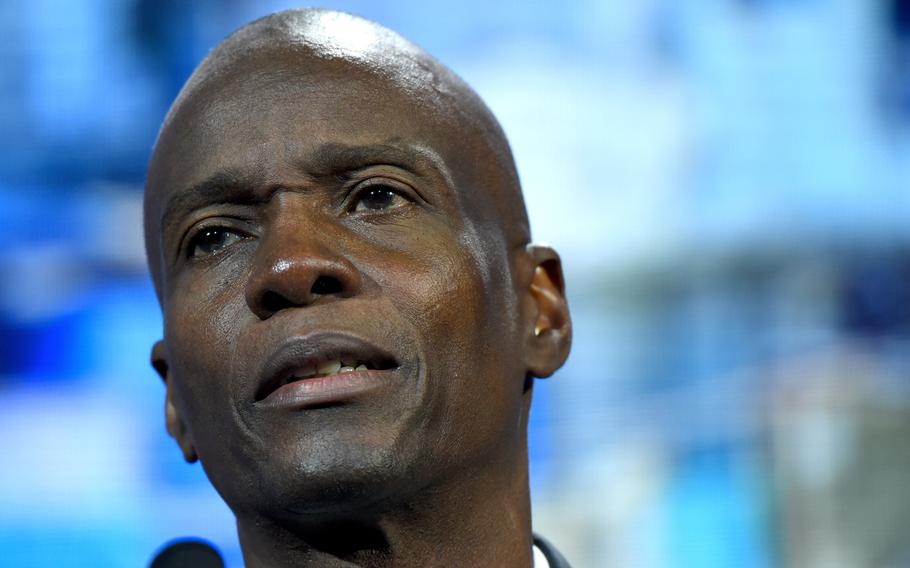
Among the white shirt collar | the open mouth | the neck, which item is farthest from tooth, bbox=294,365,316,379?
the white shirt collar

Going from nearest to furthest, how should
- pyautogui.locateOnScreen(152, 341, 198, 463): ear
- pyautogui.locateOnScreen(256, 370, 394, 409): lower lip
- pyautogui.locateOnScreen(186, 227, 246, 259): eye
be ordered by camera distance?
pyautogui.locateOnScreen(256, 370, 394, 409): lower lip
pyautogui.locateOnScreen(186, 227, 246, 259): eye
pyautogui.locateOnScreen(152, 341, 198, 463): ear

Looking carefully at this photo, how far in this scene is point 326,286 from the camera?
2.13 metres

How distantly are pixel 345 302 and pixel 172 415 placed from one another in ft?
2.05

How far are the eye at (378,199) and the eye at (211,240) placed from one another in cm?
21

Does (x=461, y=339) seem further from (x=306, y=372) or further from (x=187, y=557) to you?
(x=187, y=557)

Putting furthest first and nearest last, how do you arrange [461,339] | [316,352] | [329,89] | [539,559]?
[539,559] < [329,89] < [461,339] < [316,352]

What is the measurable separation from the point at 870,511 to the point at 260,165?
3.03 m

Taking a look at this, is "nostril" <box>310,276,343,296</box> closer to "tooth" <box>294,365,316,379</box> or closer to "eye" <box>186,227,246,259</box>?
"tooth" <box>294,365,316,379</box>

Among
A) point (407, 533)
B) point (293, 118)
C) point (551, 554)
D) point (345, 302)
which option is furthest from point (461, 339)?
point (551, 554)

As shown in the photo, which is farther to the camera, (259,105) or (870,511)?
(870,511)

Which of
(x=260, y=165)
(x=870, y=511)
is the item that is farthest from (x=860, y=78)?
(x=260, y=165)

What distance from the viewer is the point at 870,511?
4547 mm

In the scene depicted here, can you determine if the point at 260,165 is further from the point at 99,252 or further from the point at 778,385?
the point at 778,385

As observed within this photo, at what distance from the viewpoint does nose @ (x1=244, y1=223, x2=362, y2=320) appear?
210 centimetres
